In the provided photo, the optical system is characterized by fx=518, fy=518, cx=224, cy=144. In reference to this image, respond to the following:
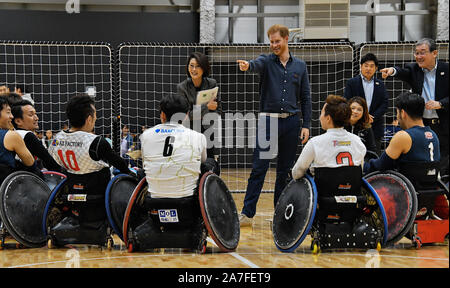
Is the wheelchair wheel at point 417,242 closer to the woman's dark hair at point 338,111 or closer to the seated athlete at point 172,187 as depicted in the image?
the woman's dark hair at point 338,111

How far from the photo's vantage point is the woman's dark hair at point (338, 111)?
4.19 meters

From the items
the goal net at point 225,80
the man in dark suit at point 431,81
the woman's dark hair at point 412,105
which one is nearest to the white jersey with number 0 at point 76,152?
the woman's dark hair at point 412,105

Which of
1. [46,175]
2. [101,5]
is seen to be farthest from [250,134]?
[46,175]

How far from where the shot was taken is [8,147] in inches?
179

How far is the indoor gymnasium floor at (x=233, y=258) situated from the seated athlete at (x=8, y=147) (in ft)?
2.29

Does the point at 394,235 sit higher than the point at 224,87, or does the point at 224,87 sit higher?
the point at 224,87

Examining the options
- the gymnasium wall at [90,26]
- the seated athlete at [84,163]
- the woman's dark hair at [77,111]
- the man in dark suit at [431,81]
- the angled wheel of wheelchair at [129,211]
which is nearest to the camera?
the angled wheel of wheelchair at [129,211]

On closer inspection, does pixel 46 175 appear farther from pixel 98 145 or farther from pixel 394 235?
pixel 394 235

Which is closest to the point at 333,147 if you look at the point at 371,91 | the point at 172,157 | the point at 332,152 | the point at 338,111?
the point at 332,152

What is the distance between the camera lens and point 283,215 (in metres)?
4.24

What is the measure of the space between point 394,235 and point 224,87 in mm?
11121

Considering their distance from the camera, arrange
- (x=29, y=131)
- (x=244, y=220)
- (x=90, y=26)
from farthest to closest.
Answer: (x=90, y=26)
(x=244, y=220)
(x=29, y=131)

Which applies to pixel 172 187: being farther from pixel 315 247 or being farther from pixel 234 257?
pixel 315 247

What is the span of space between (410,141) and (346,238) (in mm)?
1005
